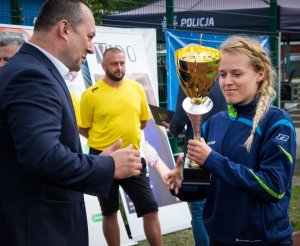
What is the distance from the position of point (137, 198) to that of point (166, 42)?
7.15 feet

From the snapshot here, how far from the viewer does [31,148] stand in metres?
1.92

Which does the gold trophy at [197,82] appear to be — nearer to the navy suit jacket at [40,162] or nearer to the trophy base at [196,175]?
the trophy base at [196,175]

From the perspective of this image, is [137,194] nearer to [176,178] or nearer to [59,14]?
[176,178]

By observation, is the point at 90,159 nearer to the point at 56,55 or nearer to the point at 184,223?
the point at 56,55

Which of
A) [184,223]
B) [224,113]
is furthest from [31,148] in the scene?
[184,223]

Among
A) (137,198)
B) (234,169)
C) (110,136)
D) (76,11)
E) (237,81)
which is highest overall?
(76,11)

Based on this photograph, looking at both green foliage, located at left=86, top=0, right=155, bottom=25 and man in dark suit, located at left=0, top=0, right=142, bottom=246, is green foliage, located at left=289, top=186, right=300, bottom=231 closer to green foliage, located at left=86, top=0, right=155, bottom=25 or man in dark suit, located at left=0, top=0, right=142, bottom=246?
green foliage, located at left=86, top=0, right=155, bottom=25

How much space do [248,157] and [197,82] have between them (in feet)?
1.49

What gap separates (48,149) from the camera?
75.7 inches

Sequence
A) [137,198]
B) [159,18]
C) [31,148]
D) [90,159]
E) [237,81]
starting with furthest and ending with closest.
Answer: [159,18] → [137,198] → [237,81] → [90,159] → [31,148]

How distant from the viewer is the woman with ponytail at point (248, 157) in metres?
2.31

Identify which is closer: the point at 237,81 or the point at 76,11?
the point at 76,11

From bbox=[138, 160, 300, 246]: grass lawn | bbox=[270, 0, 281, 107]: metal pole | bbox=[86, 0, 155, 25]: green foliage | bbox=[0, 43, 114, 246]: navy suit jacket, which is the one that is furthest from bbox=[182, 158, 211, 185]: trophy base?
bbox=[270, 0, 281, 107]: metal pole

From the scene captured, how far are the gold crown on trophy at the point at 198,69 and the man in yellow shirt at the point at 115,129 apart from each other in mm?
2325
